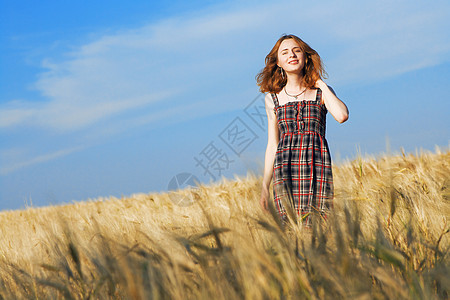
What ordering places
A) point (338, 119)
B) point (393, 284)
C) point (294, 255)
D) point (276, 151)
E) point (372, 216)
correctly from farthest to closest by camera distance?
point (276, 151) < point (338, 119) < point (372, 216) < point (294, 255) < point (393, 284)

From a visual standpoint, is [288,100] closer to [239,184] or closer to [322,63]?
[322,63]

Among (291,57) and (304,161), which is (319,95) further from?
(304,161)

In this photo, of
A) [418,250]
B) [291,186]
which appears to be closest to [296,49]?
[291,186]

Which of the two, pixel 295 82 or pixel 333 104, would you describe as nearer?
pixel 333 104

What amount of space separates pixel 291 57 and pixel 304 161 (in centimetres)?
71

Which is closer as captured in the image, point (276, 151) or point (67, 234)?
point (67, 234)

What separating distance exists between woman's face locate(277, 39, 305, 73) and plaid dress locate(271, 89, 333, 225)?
23 centimetres

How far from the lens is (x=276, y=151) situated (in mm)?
3094

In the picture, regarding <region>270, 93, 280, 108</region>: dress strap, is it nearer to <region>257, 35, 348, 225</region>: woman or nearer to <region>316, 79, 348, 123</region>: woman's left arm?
<region>257, 35, 348, 225</region>: woman

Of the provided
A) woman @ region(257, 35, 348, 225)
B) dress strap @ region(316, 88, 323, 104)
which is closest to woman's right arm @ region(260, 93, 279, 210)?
woman @ region(257, 35, 348, 225)

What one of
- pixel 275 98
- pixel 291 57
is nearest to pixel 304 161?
pixel 275 98

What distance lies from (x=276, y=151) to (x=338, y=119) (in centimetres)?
48

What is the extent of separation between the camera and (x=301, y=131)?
303 centimetres

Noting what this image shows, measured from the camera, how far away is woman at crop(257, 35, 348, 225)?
9.74 ft
